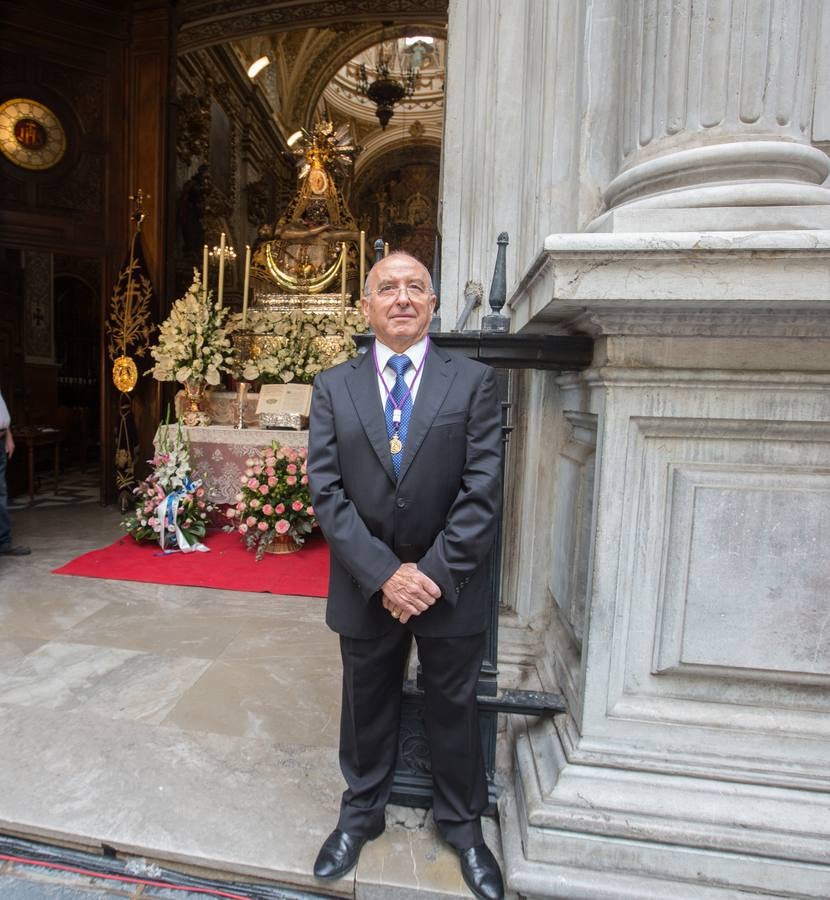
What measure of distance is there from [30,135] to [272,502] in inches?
214

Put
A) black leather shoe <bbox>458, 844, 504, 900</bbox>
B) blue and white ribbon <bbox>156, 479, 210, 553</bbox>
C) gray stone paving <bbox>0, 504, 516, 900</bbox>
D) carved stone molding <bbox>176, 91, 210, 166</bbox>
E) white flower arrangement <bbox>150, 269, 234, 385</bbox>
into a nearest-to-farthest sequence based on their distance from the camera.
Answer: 1. black leather shoe <bbox>458, 844, 504, 900</bbox>
2. gray stone paving <bbox>0, 504, 516, 900</bbox>
3. blue and white ribbon <bbox>156, 479, 210, 553</bbox>
4. white flower arrangement <bbox>150, 269, 234, 385</bbox>
5. carved stone molding <bbox>176, 91, 210, 166</bbox>

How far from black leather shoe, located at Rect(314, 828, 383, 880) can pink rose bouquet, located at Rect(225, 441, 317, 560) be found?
296 centimetres

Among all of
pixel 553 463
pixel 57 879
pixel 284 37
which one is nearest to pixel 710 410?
pixel 553 463

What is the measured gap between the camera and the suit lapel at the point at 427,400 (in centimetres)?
141

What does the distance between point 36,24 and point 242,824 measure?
27.0ft

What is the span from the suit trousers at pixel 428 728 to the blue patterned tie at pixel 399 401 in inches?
18.5

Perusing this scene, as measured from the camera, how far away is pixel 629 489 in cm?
155

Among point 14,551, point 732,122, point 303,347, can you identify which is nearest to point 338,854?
point 732,122

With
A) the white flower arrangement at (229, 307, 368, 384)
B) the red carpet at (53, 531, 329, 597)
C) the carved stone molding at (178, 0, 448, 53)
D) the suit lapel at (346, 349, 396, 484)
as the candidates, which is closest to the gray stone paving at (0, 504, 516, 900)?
the red carpet at (53, 531, 329, 597)

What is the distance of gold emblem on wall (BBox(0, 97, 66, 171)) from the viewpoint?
633 centimetres

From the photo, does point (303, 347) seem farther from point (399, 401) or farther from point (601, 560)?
point (601, 560)

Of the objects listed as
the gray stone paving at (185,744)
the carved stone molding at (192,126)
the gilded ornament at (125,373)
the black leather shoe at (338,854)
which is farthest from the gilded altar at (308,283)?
the black leather shoe at (338,854)

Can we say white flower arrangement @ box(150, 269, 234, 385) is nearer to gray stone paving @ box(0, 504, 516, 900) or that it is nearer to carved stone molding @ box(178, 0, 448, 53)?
gray stone paving @ box(0, 504, 516, 900)

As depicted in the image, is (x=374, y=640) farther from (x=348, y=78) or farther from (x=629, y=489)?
(x=348, y=78)
